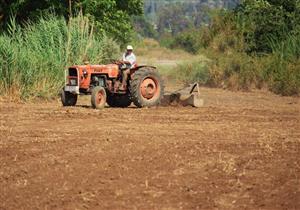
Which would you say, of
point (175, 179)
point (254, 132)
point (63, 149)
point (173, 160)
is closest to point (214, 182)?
point (175, 179)

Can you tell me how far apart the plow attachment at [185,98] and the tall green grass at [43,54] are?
3.61 metres

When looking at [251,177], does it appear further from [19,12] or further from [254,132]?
[19,12]

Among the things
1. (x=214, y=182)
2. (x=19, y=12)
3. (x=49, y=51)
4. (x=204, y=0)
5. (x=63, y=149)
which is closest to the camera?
(x=214, y=182)

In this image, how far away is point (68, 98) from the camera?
17.7m

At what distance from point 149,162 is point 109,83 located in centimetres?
816

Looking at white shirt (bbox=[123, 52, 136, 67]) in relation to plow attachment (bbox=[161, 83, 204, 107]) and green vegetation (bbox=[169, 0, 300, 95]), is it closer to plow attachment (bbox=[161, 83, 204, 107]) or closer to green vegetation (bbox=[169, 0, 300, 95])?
plow attachment (bbox=[161, 83, 204, 107])

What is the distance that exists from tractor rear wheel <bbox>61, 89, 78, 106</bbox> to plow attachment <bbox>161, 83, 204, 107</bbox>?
7.71ft

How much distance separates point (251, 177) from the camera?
830cm

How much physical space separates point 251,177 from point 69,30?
13316 millimetres

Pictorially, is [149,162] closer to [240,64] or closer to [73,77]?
[73,77]

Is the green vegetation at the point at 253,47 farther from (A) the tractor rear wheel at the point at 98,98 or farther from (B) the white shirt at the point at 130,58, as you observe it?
(A) the tractor rear wheel at the point at 98,98

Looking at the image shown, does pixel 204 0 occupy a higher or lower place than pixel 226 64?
higher

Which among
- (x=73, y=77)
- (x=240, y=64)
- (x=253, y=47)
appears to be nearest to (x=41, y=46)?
(x=73, y=77)

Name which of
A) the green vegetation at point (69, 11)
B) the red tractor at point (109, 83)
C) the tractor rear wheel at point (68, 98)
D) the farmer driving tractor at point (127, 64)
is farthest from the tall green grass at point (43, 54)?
the farmer driving tractor at point (127, 64)
